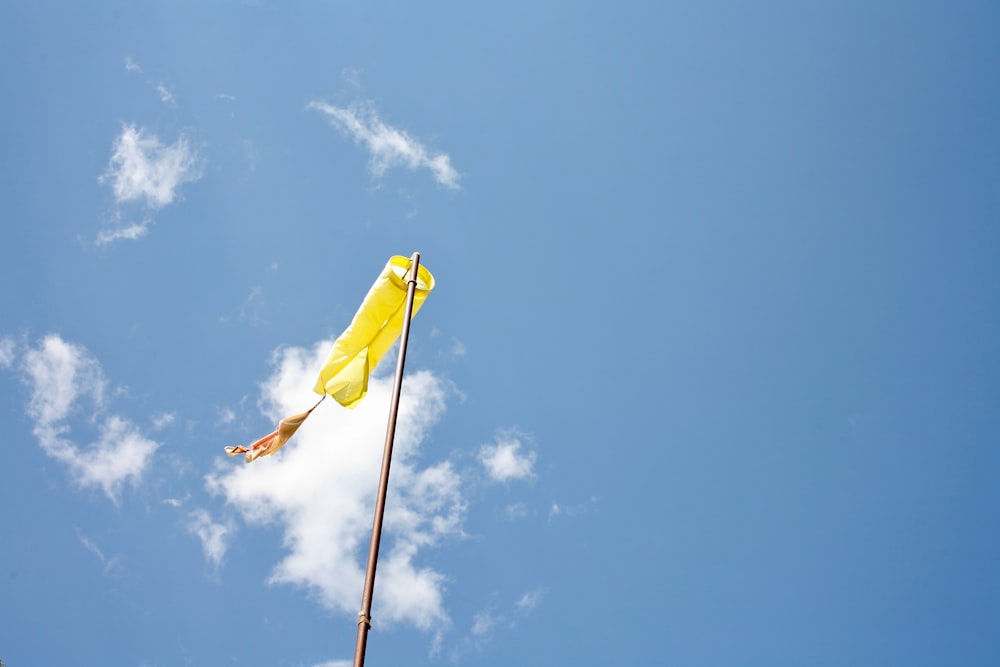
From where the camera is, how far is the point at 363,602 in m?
6.07

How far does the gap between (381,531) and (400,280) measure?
4694mm

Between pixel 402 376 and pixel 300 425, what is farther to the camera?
pixel 300 425

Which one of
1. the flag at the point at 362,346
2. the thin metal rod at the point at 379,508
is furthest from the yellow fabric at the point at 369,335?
the thin metal rod at the point at 379,508

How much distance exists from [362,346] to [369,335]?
0.21 m

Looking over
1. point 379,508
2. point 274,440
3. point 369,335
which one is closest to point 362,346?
point 369,335

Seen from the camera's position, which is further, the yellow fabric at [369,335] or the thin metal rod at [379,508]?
the yellow fabric at [369,335]

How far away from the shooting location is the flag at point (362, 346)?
10.1 m

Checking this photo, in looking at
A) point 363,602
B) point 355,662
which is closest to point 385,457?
point 363,602

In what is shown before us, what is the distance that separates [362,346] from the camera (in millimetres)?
10664

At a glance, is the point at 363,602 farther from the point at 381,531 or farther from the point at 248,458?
the point at 248,458

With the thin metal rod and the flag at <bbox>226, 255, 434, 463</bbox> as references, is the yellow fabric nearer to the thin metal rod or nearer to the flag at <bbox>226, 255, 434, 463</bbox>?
the flag at <bbox>226, 255, 434, 463</bbox>

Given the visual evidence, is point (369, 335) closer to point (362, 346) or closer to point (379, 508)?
point (362, 346)

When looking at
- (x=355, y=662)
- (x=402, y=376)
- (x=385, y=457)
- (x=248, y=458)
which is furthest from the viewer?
(x=248, y=458)

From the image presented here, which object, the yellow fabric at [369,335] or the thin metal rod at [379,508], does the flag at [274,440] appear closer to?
the yellow fabric at [369,335]
